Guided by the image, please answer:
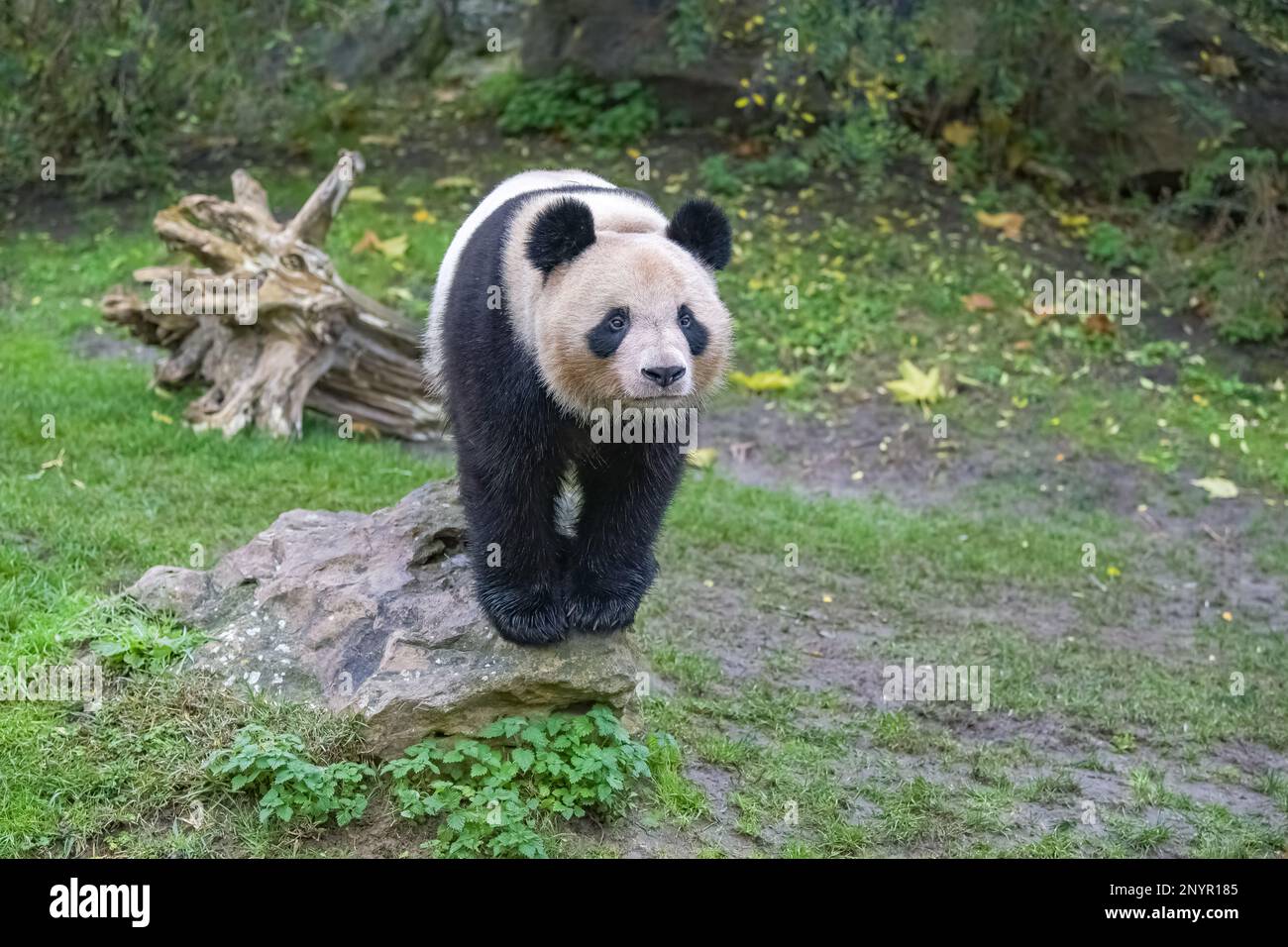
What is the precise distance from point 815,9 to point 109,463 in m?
6.85

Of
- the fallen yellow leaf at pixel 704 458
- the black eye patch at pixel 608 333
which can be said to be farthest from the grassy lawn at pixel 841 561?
the black eye patch at pixel 608 333

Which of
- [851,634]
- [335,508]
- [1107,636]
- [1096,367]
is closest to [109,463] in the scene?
[335,508]

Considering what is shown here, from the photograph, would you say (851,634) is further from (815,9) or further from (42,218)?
(42,218)

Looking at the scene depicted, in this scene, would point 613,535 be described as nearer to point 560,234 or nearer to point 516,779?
point 516,779

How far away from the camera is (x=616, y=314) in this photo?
4938mm

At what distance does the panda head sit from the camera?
4.86m

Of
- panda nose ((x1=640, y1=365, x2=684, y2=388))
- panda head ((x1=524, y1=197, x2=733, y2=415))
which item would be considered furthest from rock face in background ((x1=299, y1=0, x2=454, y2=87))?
panda nose ((x1=640, y1=365, x2=684, y2=388))

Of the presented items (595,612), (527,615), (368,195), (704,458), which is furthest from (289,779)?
(368,195)

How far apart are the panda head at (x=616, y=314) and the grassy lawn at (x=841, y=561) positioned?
1784mm

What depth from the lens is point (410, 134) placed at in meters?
15.8

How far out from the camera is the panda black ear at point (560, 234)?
195 inches

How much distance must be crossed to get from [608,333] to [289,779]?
82.5 inches

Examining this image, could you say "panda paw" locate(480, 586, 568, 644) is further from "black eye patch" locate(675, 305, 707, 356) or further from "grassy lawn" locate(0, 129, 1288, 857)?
"black eye patch" locate(675, 305, 707, 356)

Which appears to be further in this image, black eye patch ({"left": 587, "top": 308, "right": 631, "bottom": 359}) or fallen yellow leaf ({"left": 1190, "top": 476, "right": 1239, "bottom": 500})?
fallen yellow leaf ({"left": 1190, "top": 476, "right": 1239, "bottom": 500})
